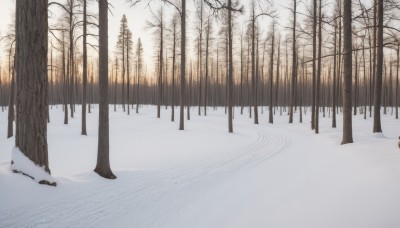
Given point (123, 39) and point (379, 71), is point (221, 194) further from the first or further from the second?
point (123, 39)

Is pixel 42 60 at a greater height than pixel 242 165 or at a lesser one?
greater

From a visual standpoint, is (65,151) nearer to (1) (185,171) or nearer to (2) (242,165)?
(1) (185,171)

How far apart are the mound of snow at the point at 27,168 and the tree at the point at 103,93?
1.47m

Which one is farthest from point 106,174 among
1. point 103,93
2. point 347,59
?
point 347,59

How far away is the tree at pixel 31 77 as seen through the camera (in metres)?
4.84

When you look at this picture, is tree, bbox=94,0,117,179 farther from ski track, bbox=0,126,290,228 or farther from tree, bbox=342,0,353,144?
tree, bbox=342,0,353,144

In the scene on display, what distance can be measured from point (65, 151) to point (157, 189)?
7263mm

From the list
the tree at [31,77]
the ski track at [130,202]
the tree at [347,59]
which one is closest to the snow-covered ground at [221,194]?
the ski track at [130,202]

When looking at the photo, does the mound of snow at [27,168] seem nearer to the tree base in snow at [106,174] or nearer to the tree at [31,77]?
the tree at [31,77]

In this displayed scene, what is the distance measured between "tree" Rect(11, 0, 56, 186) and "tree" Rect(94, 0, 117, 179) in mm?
1361

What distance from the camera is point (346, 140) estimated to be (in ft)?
34.9

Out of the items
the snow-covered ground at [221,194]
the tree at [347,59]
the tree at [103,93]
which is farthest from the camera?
the tree at [347,59]

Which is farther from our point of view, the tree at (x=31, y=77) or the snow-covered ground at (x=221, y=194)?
the tree at (x=31, y=77)

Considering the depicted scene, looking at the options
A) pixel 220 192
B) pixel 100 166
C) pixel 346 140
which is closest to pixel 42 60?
pixel 100 166
